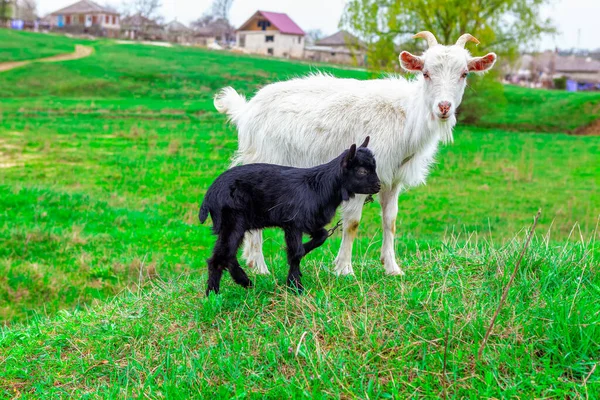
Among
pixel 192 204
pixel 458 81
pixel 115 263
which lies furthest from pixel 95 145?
pixel 458 81

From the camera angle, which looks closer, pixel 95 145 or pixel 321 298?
pixel 321 298

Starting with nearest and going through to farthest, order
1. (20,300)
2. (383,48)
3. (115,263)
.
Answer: (20,300)
(115,263)
(383,48)

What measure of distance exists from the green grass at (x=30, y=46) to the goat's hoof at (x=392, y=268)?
55.4 meters

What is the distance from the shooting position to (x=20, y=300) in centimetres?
937

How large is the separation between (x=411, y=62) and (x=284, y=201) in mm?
2069

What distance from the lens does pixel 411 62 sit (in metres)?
6.41

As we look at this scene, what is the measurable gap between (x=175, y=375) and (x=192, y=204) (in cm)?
1128

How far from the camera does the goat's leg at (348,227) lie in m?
6.65

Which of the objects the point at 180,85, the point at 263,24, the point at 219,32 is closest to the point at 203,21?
the point at 219,32

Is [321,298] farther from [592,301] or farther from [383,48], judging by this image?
[383,48]

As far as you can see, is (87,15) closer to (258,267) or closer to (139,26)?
(139,26)

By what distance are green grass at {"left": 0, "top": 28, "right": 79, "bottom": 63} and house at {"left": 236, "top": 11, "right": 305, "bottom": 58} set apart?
105 ft

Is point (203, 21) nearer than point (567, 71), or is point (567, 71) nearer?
point (567, 71)

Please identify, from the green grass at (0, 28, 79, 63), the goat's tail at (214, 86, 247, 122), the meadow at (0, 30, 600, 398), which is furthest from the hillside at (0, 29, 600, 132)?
the goat's tail at (214, 86, 247, 122)
